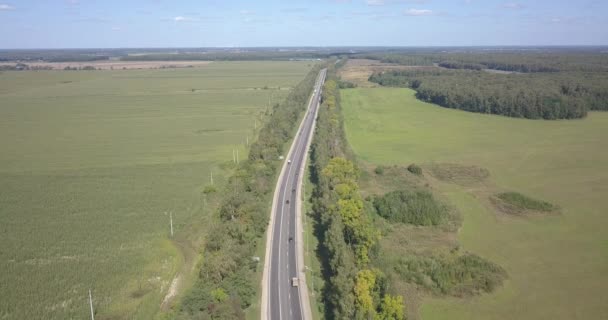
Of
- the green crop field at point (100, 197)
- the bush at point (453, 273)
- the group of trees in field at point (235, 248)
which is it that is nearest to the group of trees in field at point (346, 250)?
the bush at point (453, 273)

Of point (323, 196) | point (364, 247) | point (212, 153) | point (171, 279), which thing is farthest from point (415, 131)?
point (171, 279)

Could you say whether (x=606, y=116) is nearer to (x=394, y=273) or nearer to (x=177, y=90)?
(x=394, y=273)

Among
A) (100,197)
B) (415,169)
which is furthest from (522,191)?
(100,197)

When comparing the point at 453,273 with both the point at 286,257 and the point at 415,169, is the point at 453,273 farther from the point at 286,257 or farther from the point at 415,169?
the point at 415,169

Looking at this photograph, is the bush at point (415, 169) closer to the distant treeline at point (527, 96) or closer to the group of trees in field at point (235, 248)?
the group of trees in field at point (235, 248)

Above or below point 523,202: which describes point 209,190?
above
